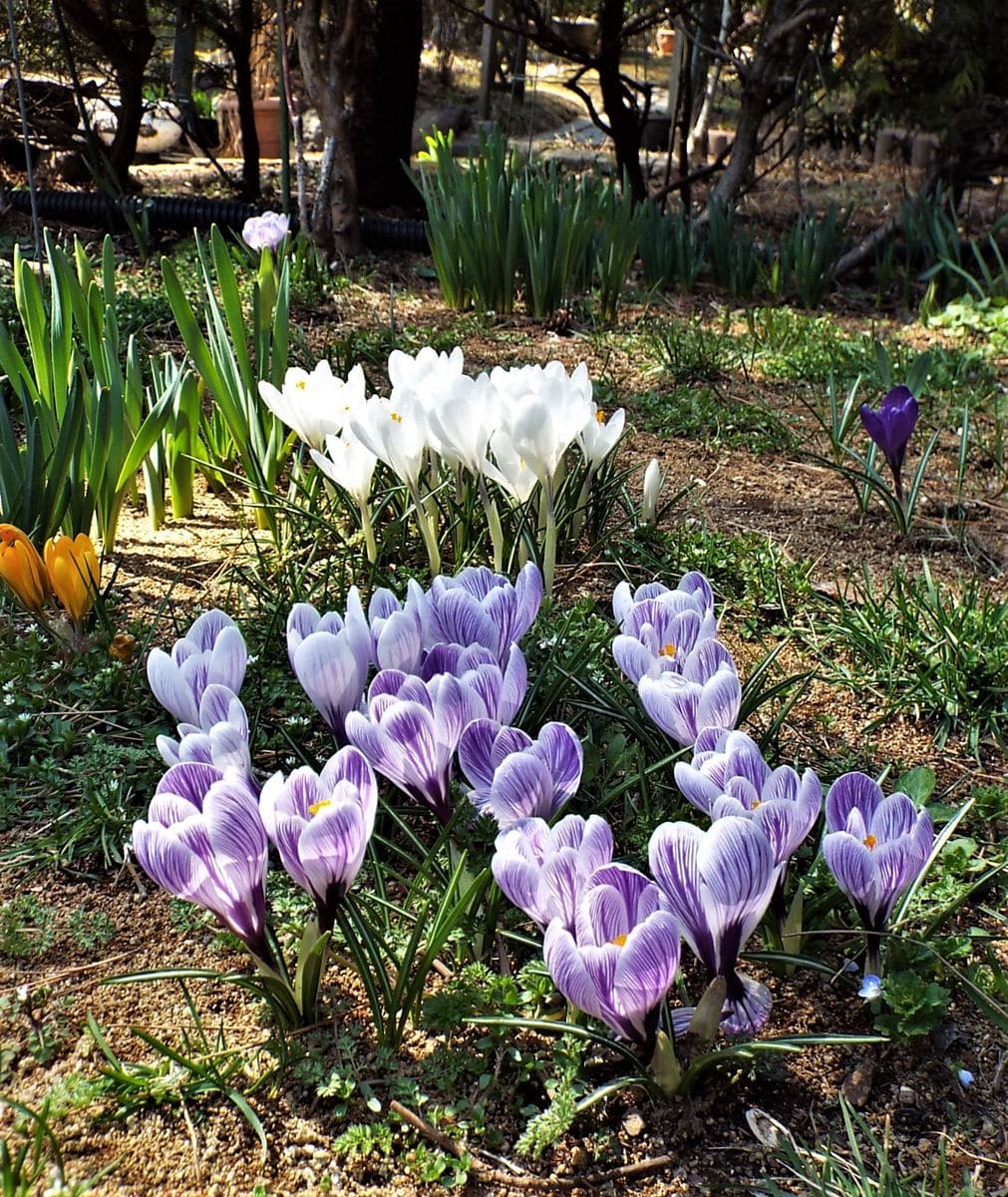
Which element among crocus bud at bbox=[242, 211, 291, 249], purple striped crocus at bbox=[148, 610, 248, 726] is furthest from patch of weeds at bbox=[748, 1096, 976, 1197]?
crocus bud at bbox=[242, 211, 291, 249]

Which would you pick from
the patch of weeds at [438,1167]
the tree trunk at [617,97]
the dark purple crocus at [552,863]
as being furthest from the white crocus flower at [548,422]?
the tree trunk at [617,97]

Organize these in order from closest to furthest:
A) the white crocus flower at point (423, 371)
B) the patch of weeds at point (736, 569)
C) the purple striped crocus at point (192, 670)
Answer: the purple striped crocus at point (192, 670), the white crocus flower at point (423, 371), the patch of weeds at point (736, 569)

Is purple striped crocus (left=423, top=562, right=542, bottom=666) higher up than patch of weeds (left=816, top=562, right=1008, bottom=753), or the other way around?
purple striped crocus (left=423, top=562, right=542, bottom=666)

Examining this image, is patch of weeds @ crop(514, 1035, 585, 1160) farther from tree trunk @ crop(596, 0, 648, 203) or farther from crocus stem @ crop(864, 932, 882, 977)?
tree trunk @ crop(596, 0, 648, 203)

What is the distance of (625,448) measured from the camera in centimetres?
319

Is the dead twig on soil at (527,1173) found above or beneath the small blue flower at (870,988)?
beneath

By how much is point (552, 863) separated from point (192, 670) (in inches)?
21.3

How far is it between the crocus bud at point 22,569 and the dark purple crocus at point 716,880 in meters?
1.27

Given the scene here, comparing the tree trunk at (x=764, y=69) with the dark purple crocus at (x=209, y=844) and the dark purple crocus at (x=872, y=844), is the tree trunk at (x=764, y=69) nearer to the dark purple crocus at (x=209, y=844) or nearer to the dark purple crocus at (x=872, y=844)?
the dark purple crocus at (x=872, y=844)

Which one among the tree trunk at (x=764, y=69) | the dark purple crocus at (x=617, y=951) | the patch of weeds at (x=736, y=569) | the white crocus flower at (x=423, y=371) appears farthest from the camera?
the tree trunk at (x=764, y=69)

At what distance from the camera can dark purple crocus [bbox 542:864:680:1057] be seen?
3.37 feet

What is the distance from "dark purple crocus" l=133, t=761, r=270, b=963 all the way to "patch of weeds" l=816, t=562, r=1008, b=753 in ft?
4.14

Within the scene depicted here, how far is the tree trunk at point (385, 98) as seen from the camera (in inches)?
268

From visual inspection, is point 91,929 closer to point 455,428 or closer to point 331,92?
point 455,428
